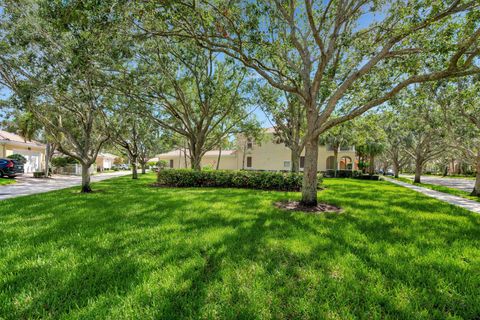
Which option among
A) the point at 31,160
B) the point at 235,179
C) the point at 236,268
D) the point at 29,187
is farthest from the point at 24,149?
the point at 236,268

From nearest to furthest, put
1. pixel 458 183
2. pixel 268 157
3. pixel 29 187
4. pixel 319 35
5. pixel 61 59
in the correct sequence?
pixel 319 35
pixel 61 59
pixel 29 187
pixel 458 183
pixel 268 157

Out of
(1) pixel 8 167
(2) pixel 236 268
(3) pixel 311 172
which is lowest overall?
(2) pixel 236 268

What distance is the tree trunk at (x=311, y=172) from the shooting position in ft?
24.1

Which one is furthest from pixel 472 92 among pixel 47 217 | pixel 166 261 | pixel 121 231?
pixel 47 217

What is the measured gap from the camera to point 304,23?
9.80 metres

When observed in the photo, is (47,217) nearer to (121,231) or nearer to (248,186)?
(121,231)

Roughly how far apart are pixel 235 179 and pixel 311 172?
6.54 metres

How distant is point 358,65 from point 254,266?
1136 centimetres

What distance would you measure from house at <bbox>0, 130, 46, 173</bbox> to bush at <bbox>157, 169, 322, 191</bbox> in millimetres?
18779

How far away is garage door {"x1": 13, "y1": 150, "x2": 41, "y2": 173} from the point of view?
24.8 m

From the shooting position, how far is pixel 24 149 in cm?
2503

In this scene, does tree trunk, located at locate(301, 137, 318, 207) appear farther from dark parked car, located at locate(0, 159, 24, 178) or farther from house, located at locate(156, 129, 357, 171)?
house, located at locate(156, 129, 357, 171)

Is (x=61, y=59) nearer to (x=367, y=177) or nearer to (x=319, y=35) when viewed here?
(x=319, y=35)

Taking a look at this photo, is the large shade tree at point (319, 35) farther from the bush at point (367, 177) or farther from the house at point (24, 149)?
the house at point (24, 149)
